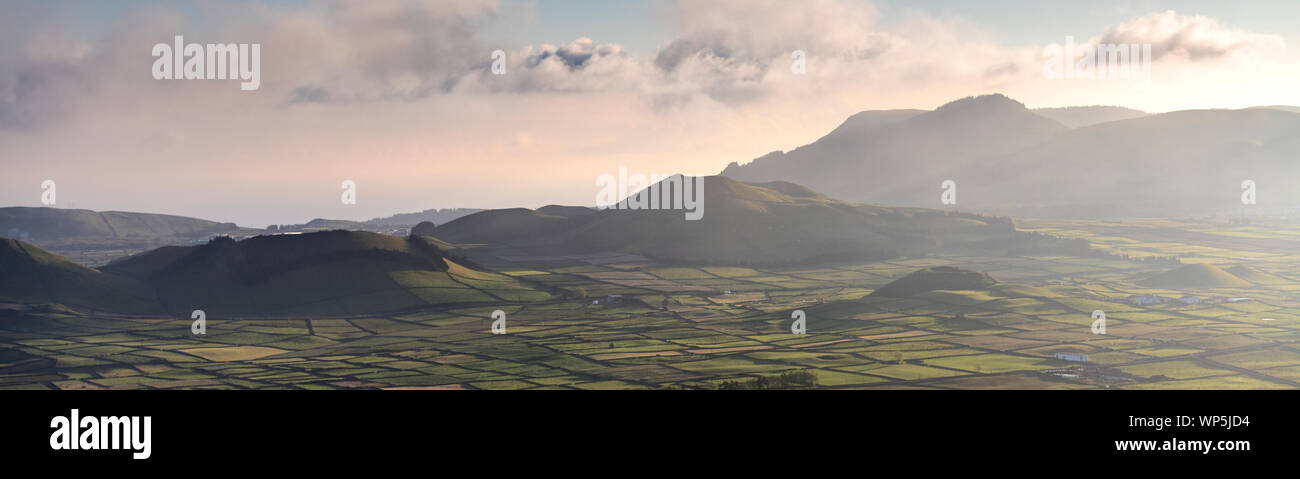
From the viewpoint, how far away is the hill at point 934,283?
174 meters

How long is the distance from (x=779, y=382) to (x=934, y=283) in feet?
293

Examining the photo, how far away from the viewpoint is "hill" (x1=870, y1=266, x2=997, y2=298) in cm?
17362

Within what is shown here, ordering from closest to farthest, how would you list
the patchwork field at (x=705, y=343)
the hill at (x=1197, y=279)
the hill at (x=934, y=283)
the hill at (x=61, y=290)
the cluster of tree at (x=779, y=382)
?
the cluster of tree at (x=779, y=382), the patchwork field at (x=705, y=343), the hill at (x=934, y=283), the hill at (x=61, y=290), the hill at (x=1197, y=279)

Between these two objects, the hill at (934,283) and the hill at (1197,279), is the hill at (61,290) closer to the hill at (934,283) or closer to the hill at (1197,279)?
the hill at (934,283)

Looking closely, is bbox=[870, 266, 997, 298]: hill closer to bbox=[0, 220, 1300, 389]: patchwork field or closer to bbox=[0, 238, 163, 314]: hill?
bbox=[0, 220, 1300, 389]: patchwork field

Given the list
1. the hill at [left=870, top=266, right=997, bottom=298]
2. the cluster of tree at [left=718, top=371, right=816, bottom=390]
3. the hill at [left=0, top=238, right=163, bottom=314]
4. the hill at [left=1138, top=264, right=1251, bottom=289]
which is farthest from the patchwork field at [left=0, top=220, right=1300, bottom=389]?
the hill at [left=0, top=238, right=163, bottom=314]

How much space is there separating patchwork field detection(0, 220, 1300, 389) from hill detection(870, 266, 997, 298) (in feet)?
11.4

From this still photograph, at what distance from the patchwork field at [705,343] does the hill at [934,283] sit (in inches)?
136

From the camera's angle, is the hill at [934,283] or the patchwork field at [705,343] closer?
the patchwork field at [705,343]

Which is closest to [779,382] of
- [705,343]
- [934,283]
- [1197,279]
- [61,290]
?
[705,343]

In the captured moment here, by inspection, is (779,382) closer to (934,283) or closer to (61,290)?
(934,283)

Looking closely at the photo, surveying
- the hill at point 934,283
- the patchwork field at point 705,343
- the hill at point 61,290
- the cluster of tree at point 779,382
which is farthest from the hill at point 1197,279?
the hill at point 61,290
